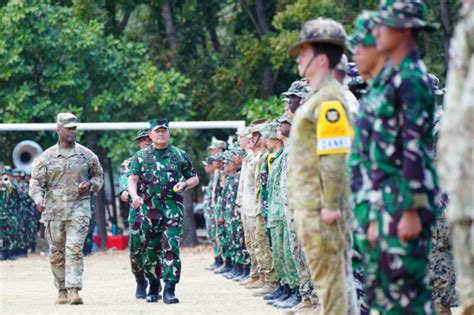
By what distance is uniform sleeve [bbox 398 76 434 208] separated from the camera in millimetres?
7033

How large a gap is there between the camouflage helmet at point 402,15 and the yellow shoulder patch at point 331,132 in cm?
152

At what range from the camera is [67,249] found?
16031 millimetres

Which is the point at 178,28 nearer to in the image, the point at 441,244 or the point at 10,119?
the point at 10,119

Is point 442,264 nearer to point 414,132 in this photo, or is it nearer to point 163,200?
point 414,132

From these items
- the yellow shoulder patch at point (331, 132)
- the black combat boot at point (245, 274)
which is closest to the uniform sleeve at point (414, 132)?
the yellow shoulder patch at point (331, 132)

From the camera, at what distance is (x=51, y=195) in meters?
16.3

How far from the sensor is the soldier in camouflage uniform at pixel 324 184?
887 centimetres

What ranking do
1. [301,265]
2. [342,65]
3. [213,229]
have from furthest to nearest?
1. [213,229]
2. [301,265]
3. [342,65]

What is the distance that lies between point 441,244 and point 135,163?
17.8ft

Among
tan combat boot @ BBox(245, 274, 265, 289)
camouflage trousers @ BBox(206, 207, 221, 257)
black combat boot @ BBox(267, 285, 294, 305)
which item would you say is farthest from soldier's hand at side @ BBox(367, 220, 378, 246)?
camouflage trousers @ BBox(206, 207, 221, 257)

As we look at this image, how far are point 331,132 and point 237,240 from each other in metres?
13.4

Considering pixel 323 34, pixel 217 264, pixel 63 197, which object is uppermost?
pixel 323 34

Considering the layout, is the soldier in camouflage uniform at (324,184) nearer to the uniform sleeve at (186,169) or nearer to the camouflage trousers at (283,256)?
the camouflage trousers at (283,256)

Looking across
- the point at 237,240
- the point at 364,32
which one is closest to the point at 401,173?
the point at 364,32
